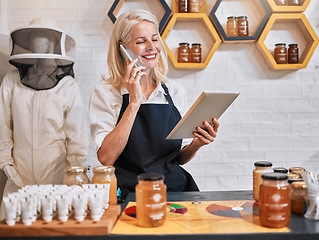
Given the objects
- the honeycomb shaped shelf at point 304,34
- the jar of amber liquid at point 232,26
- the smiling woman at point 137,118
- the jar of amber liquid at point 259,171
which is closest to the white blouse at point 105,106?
the smiling woman at point 137,118

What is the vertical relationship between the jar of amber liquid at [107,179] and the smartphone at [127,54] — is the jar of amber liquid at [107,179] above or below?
below

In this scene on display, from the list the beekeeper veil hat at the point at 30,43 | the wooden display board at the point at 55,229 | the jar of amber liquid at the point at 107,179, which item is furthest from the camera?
the beekeeper veil hat at the point at 30,43

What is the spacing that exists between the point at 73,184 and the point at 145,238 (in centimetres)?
47

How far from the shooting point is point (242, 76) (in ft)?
9.50

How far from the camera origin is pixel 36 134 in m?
2.39

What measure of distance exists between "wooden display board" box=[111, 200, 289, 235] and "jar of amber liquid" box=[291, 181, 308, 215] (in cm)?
14

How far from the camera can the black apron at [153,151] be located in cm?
174

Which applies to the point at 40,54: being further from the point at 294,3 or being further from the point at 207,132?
the point at 294,3

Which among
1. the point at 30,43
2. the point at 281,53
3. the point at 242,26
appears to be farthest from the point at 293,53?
the point at 30,43

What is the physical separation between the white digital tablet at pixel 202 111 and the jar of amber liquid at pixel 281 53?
152cm

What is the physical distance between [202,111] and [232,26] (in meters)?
1.62

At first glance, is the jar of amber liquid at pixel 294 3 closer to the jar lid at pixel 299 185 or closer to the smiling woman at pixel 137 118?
the smiling woman at pixel 137 118

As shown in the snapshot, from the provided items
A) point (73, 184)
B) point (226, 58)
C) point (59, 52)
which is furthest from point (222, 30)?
point (73, 184)

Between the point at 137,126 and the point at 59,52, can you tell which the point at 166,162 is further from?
the point at 59,52
